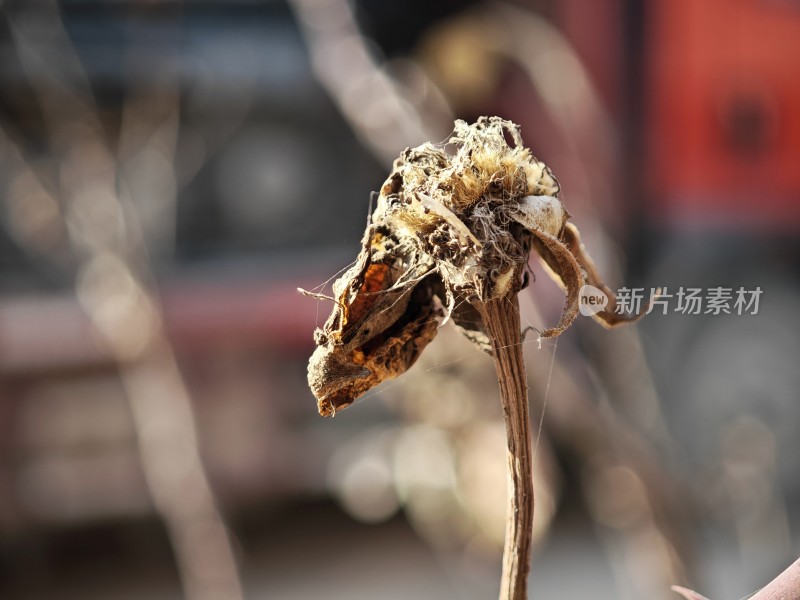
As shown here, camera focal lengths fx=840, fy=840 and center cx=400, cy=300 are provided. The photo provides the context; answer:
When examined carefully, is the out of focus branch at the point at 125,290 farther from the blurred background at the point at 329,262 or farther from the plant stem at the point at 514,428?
the plant stem at the point at 514,428

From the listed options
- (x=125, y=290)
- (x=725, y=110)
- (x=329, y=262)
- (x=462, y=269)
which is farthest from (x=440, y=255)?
(x=725, y=110)

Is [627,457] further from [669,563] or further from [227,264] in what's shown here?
[227,264]

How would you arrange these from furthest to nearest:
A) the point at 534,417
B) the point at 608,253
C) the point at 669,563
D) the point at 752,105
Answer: the point at 752,105
the point at 534,417
the point at 608,253
the point at 669,563

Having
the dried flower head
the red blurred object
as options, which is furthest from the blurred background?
the dried flower head

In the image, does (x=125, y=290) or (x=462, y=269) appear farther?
(x=125, y=290)

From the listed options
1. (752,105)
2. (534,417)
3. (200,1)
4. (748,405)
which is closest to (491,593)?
(534,417)

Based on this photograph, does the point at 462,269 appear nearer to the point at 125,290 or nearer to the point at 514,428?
the point at 514,428
